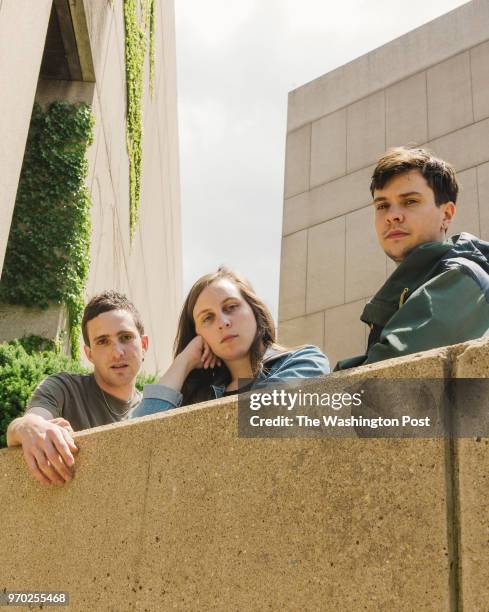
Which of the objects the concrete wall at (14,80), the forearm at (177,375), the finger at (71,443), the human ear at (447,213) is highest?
the concrete wall at (14,80)

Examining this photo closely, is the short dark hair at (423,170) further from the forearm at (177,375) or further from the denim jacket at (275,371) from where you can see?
the forearm at (177,375)

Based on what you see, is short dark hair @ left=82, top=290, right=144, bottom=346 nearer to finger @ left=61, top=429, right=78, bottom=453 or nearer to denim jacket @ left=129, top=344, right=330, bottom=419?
denim jacket @ left=129, top=344, right=330, bottom=419

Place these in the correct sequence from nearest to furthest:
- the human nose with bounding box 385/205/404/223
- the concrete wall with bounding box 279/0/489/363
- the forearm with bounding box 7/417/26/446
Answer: the human nose with bounding box 385/205/404/223 < the forearm with bounding box 7/417/26/446 < the concrete wall with bounding box 279/0/489/363

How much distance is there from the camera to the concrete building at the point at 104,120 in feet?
18.4

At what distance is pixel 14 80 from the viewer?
5.49m

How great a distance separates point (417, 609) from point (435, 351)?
62 cm

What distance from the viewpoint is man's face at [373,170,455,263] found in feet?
9.08

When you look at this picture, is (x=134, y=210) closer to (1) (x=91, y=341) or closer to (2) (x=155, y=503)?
(1) (x=91, y=341)


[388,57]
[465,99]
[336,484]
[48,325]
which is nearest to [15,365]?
[48,325]

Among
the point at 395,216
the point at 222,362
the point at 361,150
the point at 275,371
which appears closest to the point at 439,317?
the point at 395,216

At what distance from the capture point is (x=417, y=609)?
176 centimetres

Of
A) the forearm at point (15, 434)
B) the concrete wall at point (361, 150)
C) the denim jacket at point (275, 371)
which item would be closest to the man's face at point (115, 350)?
the denim jacket at point (275, 371)

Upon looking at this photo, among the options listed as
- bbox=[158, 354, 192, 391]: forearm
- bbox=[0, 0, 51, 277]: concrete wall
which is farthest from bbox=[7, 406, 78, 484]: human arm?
bbox=[0, 0, 51, 277]: concrete wall

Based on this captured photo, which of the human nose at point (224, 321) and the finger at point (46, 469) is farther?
the human nose at point (224, 321)
